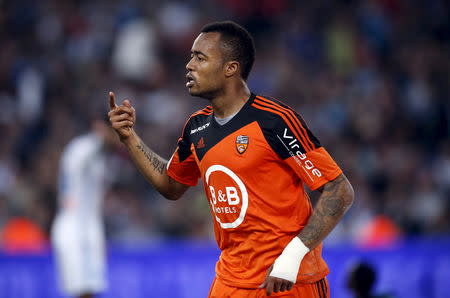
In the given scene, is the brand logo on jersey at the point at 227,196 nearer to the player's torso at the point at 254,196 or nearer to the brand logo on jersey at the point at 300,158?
the player's torso at the point at 254,196

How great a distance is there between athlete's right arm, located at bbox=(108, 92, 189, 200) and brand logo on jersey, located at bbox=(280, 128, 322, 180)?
0.94 metres

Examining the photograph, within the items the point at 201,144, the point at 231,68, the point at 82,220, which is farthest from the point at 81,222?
the point at 231,68

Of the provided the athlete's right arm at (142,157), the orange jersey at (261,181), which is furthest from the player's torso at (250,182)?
the athlete's right arm at (142,157)

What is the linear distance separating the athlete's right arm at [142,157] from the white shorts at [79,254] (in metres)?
3.39

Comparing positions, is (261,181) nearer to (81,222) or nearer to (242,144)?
(242,144)

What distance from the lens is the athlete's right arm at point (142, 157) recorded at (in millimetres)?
4422

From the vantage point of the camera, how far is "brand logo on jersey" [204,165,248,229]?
13.6ft

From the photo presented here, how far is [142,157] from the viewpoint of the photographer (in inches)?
182

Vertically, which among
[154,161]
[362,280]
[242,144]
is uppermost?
[154,161]

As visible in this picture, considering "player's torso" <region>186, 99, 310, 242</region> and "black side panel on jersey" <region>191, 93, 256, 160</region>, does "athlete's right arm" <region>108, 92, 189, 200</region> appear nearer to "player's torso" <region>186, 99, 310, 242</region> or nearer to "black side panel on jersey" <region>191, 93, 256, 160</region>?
"black side panel on jersey" <region>191, 93, 256, 160</region>

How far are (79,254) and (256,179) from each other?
4.19 m

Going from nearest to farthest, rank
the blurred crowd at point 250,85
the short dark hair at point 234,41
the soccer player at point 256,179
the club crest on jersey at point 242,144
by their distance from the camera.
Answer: the soccer player at point 256,179, the club crest on jersey at point 242,144, the short dark hair at point 234,41, the blurred crowd at point 250,85

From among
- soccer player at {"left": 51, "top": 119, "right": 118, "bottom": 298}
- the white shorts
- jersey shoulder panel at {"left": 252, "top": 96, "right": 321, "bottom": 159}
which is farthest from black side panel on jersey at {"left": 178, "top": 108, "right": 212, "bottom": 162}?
the white shorts

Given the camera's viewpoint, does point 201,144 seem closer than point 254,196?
No
